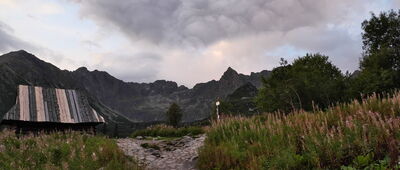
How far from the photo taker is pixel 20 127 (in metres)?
27.2

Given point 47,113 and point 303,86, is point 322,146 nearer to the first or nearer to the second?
point 47,113

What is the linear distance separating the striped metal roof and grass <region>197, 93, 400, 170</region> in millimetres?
18292

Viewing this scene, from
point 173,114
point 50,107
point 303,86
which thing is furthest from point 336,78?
point 50,107

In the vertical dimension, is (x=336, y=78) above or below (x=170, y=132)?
above

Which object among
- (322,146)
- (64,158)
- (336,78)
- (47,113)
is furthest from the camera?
(336,78)

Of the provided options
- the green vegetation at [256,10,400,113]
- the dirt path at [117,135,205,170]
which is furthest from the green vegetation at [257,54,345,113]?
the dirt path at [117,135,205,170]

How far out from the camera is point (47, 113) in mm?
27375

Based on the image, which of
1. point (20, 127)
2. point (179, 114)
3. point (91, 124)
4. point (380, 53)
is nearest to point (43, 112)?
point (20, 127)

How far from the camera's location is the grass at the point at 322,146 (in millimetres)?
7473

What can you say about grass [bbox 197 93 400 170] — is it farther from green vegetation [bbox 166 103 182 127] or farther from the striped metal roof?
green vegetation [bbox 166 103 182 127]

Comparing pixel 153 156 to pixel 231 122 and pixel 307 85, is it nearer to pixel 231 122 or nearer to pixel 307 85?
pixel 231 122

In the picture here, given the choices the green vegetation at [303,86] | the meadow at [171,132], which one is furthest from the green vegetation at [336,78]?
the meadow at [171,132]

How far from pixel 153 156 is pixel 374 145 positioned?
9755 mm

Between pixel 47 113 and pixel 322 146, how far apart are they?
24278 mm
